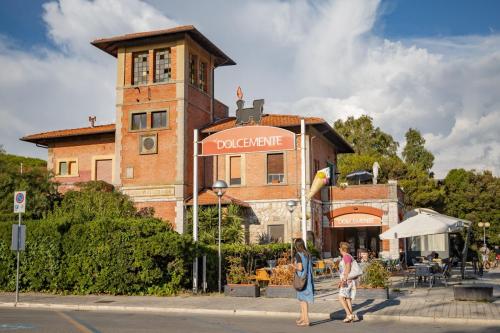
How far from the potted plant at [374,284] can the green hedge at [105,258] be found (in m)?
5.14

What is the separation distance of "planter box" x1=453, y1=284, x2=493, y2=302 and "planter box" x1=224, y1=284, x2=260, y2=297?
515 centimetres

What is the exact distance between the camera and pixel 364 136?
61125mm

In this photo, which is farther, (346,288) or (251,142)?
(251,142)

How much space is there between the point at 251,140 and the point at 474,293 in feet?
24.2

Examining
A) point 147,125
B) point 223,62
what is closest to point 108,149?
point 147,125

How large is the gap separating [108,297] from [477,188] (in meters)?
49.1

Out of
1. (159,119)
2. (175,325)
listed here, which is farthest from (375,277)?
(159,119)

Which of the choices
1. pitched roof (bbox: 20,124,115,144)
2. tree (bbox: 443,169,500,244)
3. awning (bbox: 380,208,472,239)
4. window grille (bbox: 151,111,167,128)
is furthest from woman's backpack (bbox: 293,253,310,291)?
tree (bbox: 443,169,500,244)

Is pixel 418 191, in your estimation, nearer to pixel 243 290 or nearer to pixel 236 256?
pixel 236 256

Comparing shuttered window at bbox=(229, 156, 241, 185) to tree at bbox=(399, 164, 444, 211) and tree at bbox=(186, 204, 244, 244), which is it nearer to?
tree at bbox=(186, 204, 244, 244)

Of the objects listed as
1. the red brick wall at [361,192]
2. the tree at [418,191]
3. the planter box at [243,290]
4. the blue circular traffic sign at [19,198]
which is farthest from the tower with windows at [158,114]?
the tree at [418,191]

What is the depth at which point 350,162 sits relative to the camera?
179 feet

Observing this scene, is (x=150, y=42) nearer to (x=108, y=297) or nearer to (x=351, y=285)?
(x=108, y=297)

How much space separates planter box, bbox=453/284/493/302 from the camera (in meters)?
13.6
